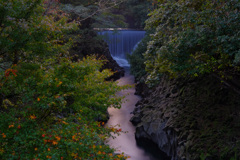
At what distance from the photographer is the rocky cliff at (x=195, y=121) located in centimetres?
768

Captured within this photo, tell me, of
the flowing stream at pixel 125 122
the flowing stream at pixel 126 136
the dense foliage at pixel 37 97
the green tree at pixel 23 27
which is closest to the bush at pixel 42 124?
the dense foliage at pixel 37 97

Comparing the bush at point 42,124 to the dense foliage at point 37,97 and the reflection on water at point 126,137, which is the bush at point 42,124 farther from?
the reflection on water at point 126,137

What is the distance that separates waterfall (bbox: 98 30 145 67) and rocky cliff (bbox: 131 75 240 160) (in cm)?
1519

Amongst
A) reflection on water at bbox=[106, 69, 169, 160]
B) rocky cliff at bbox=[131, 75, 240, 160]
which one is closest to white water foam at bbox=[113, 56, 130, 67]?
reflection on water at bbox=[106, 69, 169, 160]

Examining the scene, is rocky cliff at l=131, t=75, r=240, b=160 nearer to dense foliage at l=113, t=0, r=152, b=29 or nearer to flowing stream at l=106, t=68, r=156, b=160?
flowing stream at l=106, t=68, r=156, b=160

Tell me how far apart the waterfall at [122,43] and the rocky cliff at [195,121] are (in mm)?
15190

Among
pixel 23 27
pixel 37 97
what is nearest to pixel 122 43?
pixel 23 27

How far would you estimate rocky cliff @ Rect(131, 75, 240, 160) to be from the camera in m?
7.68

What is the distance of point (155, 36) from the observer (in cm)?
999

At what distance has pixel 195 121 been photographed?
8.82 m

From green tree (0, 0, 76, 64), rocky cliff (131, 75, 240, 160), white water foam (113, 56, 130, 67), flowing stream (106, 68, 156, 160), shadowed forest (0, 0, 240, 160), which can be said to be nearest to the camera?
shadowed forest (0, 0, 240, 160)

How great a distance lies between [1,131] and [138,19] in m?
32.8

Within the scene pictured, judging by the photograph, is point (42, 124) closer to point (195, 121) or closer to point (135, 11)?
point (195, 121)

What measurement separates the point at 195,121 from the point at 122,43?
19289 millimetres
